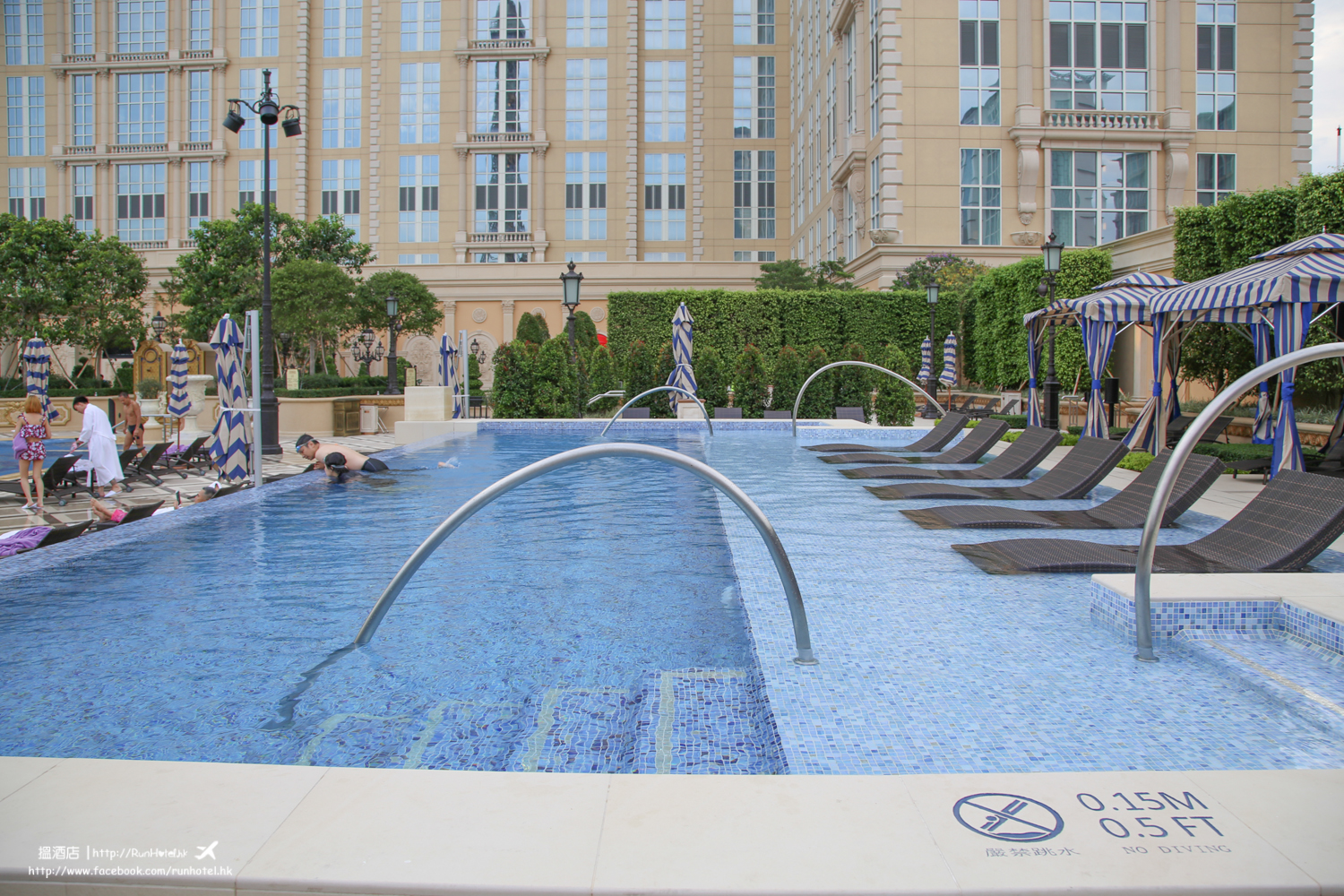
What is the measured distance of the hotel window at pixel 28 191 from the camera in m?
51.6

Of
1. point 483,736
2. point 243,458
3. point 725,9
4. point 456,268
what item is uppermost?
point 725,9

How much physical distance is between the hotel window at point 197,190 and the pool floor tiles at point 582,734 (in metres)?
55.6

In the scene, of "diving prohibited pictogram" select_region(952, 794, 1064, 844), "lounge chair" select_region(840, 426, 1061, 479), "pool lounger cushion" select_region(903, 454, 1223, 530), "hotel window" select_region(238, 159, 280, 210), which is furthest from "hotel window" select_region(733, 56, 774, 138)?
"diving prohibited pictogram" select_region(952, 794, 1064, 844)

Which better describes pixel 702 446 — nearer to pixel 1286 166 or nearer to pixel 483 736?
pixel 483 736

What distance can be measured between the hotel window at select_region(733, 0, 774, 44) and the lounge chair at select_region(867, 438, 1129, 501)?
48397 mm

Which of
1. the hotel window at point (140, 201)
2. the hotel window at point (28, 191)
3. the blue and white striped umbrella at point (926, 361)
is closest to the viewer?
the blue and white striped umbrella at point (926, 361)

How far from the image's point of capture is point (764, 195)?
171 feet

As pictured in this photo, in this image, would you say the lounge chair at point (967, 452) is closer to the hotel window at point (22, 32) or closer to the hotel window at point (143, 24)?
the hotel window at point (143, 24)

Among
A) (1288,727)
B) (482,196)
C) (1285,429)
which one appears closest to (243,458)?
(1288,727)

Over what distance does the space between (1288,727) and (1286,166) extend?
3460cm

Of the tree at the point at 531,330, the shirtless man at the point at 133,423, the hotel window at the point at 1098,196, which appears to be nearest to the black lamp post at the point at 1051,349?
the hotel window at the point at 1098,196

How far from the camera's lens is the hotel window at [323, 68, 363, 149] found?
5025 cm

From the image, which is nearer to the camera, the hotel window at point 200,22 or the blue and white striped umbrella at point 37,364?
the blue and white striped umbrella at point 37,364

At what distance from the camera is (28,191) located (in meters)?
51.8
